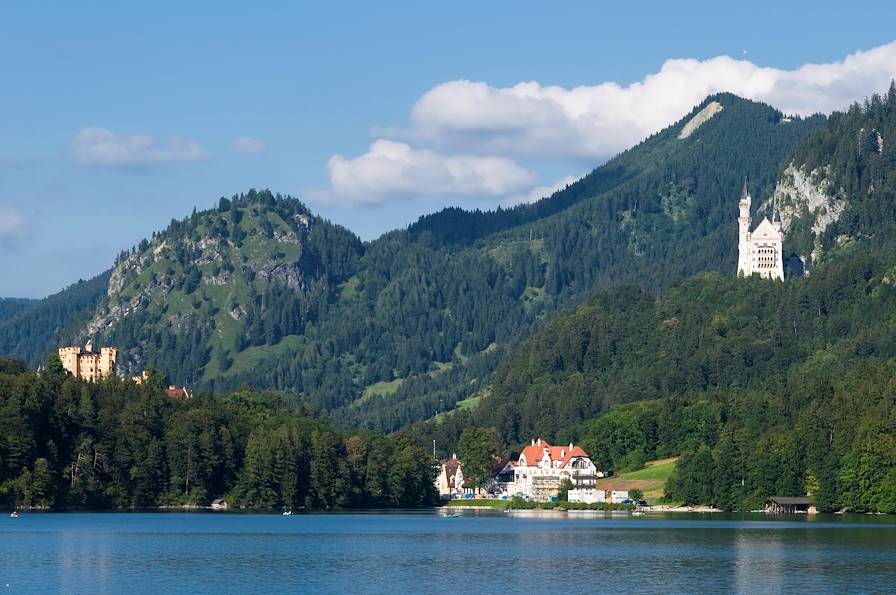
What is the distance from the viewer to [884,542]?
12638cm

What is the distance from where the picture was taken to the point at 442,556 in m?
118

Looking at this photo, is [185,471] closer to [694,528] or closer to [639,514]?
[639,514]

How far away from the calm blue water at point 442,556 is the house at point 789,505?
1852cm

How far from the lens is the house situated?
189250mm

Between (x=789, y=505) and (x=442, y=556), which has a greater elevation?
(x=789, y=505)

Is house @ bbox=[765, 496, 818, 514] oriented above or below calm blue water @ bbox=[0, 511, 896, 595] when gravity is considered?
above

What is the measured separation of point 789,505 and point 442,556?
82.7 meters

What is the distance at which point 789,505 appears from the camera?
18988 cm

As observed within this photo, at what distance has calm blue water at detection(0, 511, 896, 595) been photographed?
96125 mm

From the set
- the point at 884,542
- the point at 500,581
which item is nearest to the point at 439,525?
the point at 884,542

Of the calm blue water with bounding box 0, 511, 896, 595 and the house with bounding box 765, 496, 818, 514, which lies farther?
the house with bounding box 765, 496, 818, 514

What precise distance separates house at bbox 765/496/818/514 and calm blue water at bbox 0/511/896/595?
60.8 feet

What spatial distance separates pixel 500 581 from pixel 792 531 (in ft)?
181

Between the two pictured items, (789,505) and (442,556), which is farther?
(789,505)
